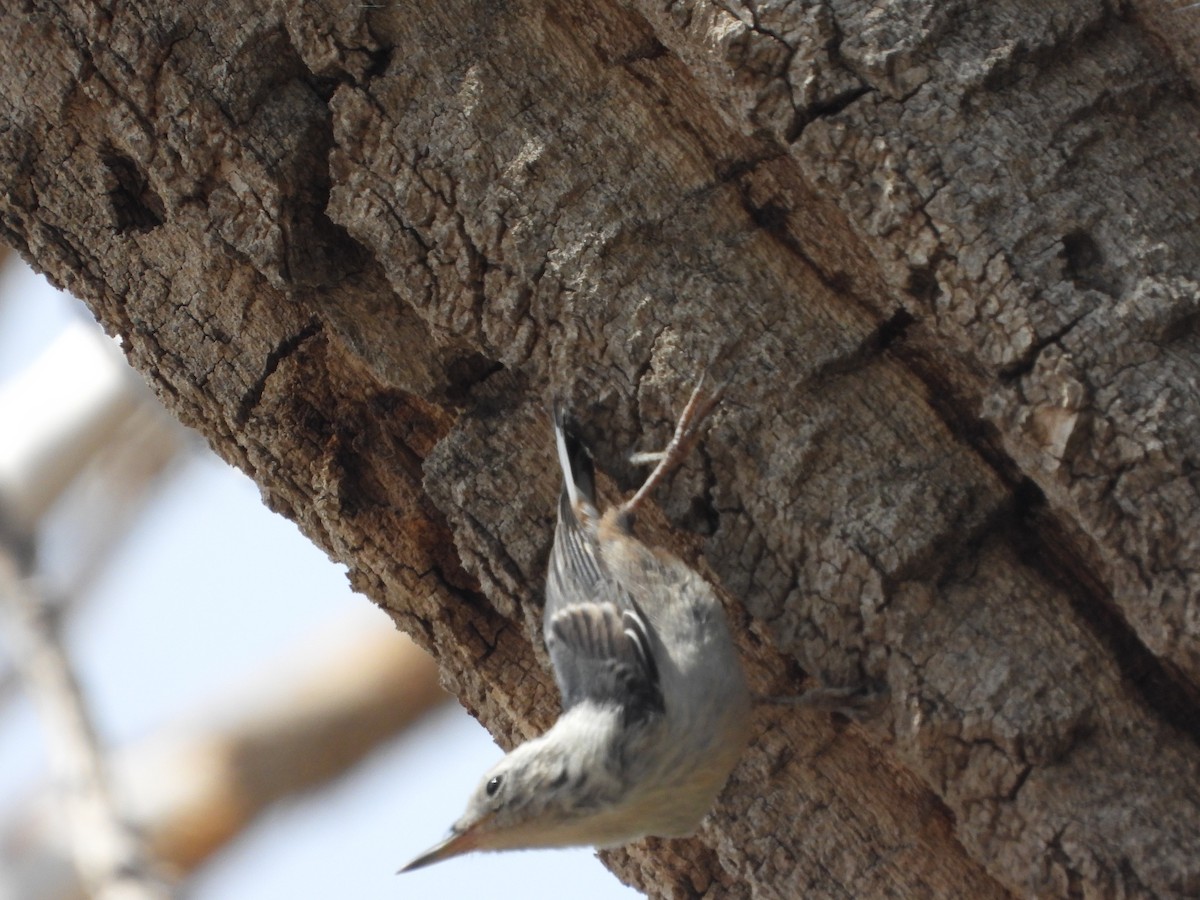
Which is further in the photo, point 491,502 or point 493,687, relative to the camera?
point 493,687

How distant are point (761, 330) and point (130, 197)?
1.81m

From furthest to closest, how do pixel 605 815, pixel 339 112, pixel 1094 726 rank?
pixel 339 112 → pixel 605 815 → pixel 1094 726

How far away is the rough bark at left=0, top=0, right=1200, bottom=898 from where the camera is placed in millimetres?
A: 2549

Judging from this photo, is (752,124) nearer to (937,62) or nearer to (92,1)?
(937,62)

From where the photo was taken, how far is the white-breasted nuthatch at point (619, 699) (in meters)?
2.87

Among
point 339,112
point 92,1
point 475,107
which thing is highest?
point 92,1

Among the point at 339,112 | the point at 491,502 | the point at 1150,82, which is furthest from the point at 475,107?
the point at 1150,82

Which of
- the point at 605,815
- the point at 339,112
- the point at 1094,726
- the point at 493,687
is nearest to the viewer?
the point at 1094,726

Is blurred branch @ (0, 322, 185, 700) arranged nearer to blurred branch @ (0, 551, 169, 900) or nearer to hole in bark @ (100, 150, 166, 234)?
blurred branch @ (0, 551, 169, 900)

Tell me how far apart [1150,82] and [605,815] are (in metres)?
2.01

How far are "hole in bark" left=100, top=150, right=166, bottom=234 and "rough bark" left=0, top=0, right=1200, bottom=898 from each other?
0.01 metres

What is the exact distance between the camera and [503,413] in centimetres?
326

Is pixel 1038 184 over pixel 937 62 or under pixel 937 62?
under

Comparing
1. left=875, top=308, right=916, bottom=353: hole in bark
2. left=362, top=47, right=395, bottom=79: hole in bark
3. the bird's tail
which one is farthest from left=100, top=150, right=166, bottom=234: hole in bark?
left=875, top=308, right=916, bottom=353: hole in bark
